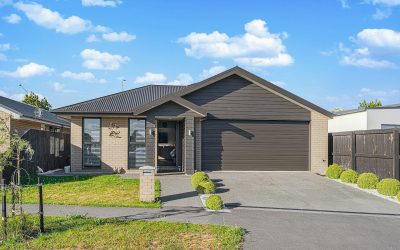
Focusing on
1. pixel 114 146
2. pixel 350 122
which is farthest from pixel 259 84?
pixel 350 122

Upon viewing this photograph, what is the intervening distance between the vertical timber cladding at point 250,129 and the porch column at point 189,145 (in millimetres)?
1458

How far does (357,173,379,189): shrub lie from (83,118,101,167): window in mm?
12022

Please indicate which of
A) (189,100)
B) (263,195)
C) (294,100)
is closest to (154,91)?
(189,100)

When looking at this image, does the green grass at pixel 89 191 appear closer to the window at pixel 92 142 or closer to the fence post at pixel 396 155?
the window at pixel 92 142

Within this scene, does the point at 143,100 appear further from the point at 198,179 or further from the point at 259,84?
the point at 198,179

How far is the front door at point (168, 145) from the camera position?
784 inches

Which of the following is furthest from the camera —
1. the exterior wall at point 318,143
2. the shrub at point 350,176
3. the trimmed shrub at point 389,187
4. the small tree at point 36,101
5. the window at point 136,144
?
the small tree at point 36,101

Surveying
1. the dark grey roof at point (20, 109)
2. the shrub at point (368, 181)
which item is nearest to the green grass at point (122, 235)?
the shrub at point (368, 181)

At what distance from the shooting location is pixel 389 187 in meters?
13.5

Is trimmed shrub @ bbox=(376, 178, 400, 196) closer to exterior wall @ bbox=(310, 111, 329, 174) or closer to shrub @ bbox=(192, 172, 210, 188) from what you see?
exterior wall @ bbox=(310, 111, 329, 174)

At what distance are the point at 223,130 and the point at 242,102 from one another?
1732 mm

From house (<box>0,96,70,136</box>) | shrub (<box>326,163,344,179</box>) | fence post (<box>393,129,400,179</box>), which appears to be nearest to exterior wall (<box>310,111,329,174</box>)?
shrub (<box>326,163,344,179</box>)

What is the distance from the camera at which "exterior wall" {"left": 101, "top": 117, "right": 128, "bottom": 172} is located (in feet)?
61.6

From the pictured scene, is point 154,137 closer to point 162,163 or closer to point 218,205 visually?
point 162,163
